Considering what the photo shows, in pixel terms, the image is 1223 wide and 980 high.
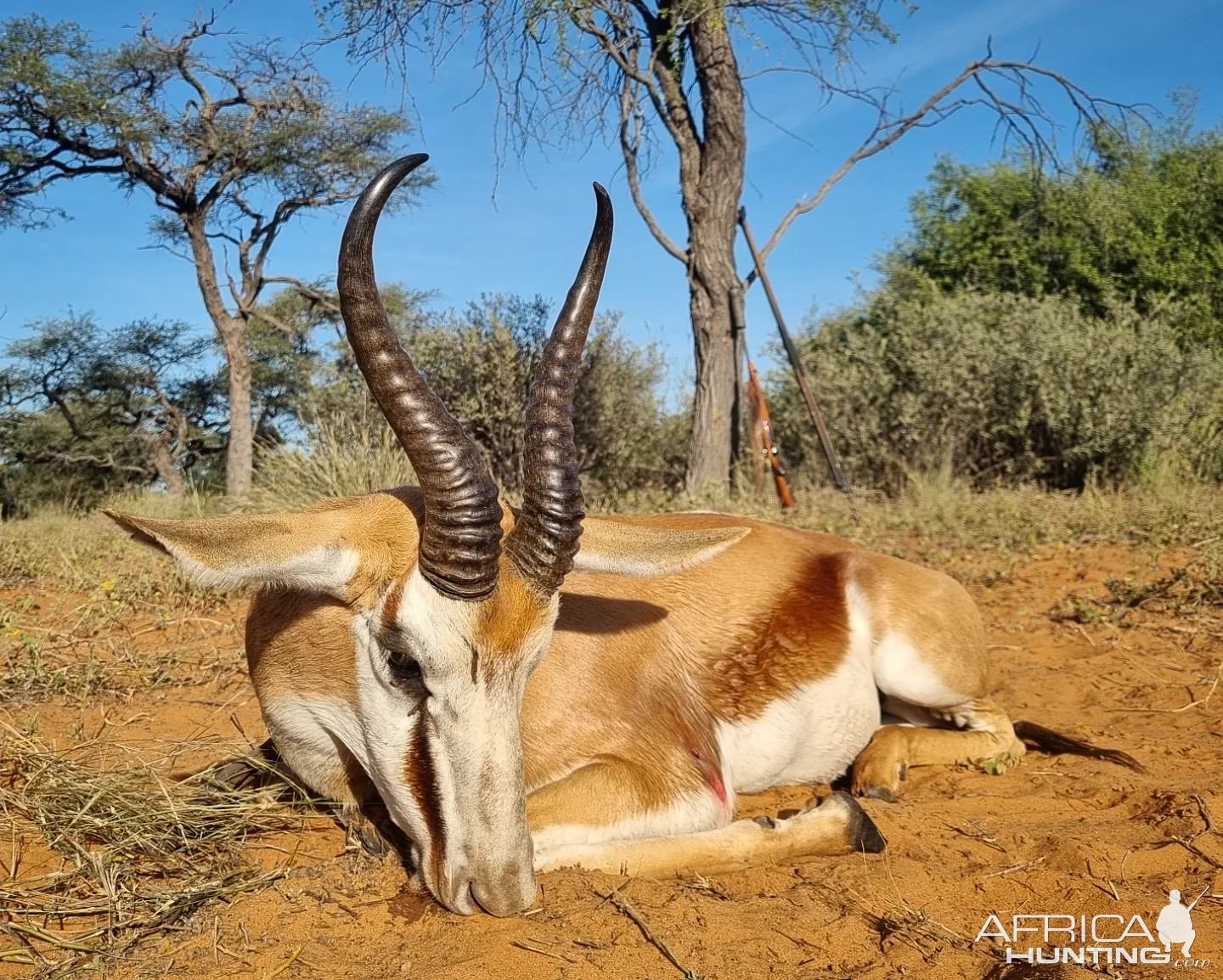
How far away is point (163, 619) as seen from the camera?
22.0 ft

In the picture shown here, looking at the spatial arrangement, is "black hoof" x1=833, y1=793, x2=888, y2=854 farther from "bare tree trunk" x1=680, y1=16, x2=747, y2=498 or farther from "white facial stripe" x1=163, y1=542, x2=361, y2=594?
"bare tree trunk" x1=680, y1=16, x2=747, y2=498

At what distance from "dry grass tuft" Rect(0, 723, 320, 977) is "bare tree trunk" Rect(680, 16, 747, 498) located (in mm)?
8831

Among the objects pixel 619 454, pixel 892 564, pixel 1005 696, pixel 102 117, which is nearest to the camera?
pixel 892 564

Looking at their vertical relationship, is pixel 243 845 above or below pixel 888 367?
below

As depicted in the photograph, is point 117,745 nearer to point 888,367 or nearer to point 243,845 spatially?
point 243,845

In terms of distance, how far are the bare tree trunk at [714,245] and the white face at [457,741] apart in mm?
9262

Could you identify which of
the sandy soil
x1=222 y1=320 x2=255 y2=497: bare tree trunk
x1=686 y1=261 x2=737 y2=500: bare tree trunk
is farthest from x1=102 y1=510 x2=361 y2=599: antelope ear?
x1=222 y1=320 x2=255 y2=497: bare tree trunk

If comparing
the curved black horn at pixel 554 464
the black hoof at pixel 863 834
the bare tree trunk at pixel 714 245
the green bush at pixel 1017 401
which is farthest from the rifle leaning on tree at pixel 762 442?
the curved black horn at pixel 554 464

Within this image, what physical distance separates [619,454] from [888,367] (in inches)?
161

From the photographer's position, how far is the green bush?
12.8 meters

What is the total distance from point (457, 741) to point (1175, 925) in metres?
2.12

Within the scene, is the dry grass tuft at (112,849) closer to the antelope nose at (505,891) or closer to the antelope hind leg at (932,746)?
the antelope nose at (505,891)

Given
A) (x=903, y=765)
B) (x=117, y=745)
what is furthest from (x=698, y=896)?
(x=117, y=745)

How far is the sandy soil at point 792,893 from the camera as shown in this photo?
2.72 m
